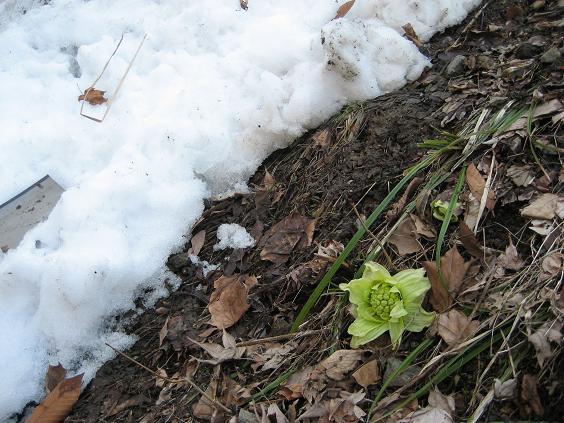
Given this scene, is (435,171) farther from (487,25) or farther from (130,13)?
(130,13)

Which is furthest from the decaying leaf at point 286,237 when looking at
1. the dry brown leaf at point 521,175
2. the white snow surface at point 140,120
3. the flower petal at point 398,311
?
the dry brown leaf at point 521,175

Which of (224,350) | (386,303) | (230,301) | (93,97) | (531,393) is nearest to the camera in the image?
(531,393)

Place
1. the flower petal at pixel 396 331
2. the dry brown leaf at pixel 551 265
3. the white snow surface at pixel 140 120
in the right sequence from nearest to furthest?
the dry brown leaf at pixel 551 265, the flower petal at pixel 396 331, the white snow surface at pixel 140 120

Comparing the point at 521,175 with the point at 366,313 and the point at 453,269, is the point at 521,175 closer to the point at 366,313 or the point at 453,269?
the point at 453,269

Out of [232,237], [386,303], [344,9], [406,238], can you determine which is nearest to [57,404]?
[232,237]

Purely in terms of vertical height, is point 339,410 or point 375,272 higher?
point 375,272

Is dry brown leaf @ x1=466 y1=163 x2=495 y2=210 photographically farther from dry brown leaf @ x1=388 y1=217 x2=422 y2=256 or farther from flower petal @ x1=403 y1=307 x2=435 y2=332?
flower petal @ x1=403 y1=307 x2=435 y2=332

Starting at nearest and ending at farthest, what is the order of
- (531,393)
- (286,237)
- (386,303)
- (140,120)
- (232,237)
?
(531,393)
(386,303)
(286,237)
(232,237)
(140,120)

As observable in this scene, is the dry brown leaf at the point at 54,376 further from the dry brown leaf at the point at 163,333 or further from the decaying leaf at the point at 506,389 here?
the decaying leaf at the point at 506,389
